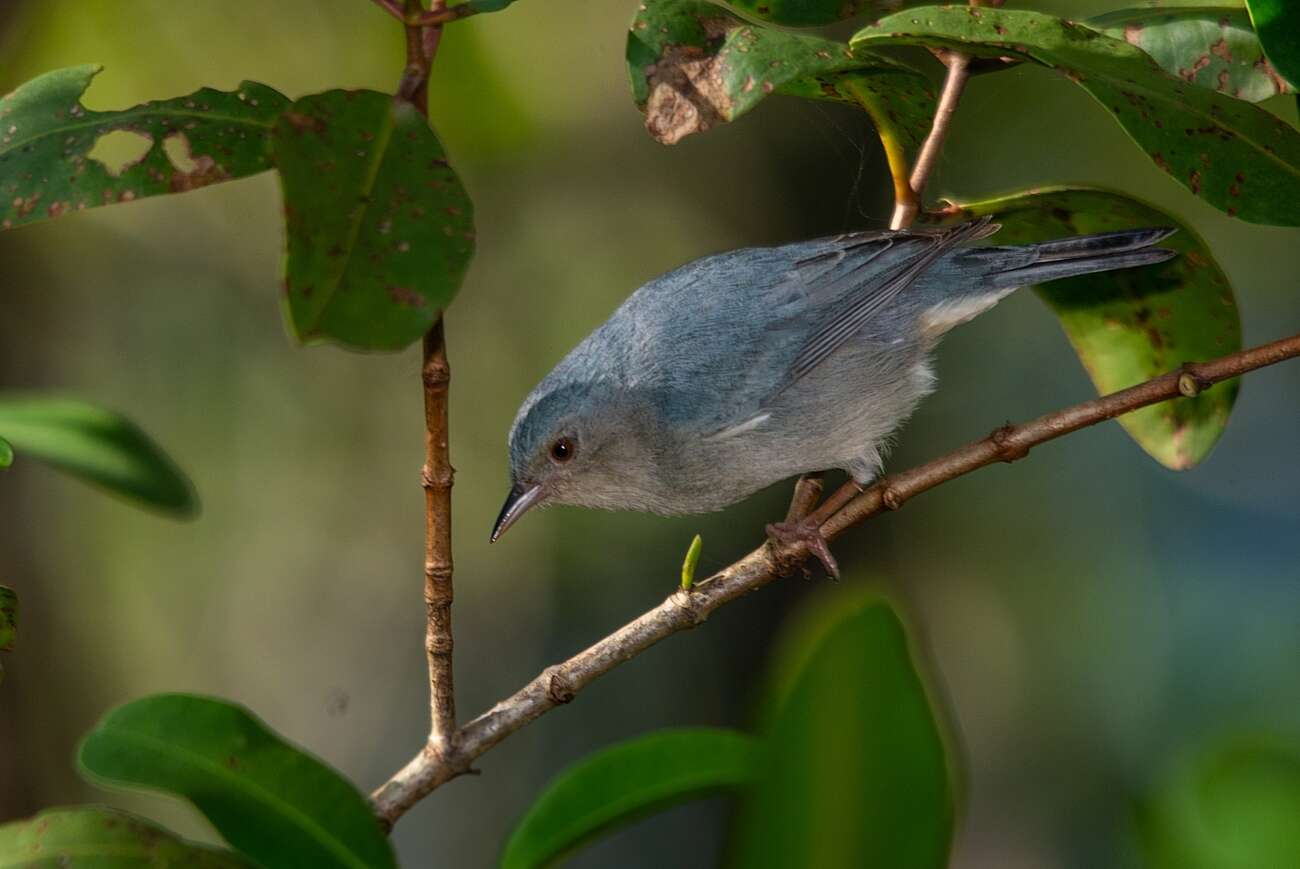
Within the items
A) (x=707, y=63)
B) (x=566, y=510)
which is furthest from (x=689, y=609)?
(x=566, y=510)

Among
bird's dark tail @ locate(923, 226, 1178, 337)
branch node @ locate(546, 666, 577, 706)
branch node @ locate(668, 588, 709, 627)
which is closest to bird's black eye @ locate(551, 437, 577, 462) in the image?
bird's dark tail @ locate(923, 226, 1178, 337)

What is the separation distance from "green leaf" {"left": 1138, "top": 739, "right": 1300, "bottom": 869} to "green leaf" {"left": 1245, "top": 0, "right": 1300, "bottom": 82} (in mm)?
1088

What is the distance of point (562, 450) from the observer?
11.4 ft

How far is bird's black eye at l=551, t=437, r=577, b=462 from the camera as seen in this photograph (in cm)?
345

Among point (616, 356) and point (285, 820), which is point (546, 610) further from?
point (285, 820)

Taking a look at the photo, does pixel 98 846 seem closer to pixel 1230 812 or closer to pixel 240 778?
pixel 240 778

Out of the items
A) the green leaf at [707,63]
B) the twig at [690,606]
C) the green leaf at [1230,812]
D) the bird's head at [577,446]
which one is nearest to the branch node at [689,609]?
the twig at [690,606]

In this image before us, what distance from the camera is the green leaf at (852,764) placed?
2.88 feet

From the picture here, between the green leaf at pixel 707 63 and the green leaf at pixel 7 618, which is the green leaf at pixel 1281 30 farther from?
the green leaf at pixel 7 618

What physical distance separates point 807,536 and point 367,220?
1.44 meters

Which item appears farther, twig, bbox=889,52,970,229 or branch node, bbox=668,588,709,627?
twig, bbox=889,52,970,229

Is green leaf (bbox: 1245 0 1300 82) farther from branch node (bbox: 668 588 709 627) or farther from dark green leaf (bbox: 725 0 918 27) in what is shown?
branch node (bbox: 668 588 709 627)

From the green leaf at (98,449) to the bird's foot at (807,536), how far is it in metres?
1.22

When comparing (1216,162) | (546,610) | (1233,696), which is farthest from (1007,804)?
(1216,162)
